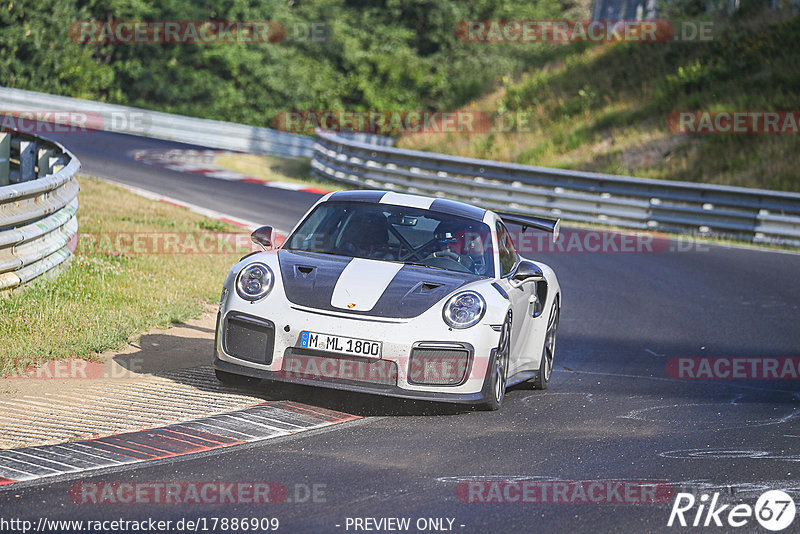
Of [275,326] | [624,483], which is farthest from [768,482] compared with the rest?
[275,326]

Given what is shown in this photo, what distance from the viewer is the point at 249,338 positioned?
6.81 metres

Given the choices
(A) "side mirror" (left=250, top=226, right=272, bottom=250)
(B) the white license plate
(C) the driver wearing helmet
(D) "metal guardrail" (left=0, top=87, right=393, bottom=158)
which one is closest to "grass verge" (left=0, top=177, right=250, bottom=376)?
(A) "side mirror" (left=250, top=226, right=272, bottom=250)

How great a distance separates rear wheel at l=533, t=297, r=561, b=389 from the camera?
329 inches

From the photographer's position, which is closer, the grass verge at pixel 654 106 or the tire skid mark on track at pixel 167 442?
the tire skid mark on track at pixel 167 442

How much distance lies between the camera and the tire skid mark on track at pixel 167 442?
515 centimetres

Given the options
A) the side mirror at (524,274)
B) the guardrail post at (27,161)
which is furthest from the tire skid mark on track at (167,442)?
the guardrail post at (27,161)

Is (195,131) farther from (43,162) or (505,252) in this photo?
(505,252)

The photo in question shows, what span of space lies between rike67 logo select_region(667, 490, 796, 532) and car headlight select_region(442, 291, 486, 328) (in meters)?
1.97

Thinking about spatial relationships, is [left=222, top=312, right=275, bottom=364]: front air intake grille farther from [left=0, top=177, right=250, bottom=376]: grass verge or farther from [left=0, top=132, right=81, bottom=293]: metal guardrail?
[left=0, top=132, right=81, bottom=293]: metal guardrail

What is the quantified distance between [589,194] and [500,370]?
15724 millimetres

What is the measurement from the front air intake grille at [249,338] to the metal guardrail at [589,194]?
15.2m

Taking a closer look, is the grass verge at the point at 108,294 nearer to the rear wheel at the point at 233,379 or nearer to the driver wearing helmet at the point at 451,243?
the rear wheel at the point at 233,379

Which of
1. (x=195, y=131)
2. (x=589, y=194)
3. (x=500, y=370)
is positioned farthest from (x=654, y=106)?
(x=500, y=370)

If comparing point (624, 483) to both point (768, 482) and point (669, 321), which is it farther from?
point (669, 321)
